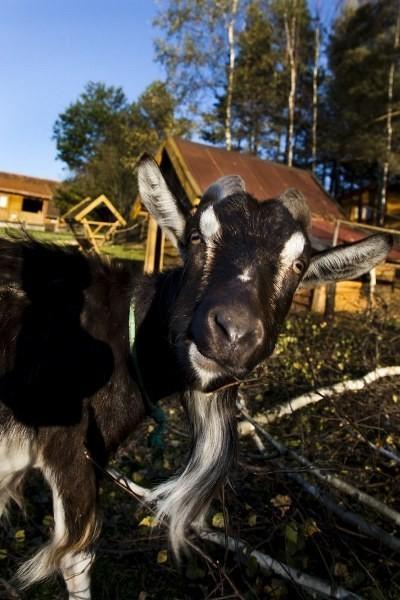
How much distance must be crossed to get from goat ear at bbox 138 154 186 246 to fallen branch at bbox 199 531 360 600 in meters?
1.67

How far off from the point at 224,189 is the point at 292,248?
54cm

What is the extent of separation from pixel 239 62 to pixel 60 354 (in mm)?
27831

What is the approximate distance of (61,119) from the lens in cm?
5909

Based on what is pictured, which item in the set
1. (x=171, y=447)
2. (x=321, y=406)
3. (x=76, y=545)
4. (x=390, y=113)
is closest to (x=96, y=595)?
(x=76, y=545)

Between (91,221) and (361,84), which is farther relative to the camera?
(361,84)

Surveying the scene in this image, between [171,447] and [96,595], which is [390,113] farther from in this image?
[96,595]

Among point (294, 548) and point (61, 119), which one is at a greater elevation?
point (61, 119)

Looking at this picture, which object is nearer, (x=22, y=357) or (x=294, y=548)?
(x=22, y=357)

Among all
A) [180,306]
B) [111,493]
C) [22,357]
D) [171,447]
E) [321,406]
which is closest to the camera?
[180,306]

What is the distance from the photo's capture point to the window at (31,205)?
43981 mm

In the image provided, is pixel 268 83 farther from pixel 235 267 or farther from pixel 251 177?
pixel 235 267

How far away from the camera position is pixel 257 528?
286cm

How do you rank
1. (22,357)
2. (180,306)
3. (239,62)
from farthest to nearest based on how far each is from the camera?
(239,62)
(22,357)
(180,306)

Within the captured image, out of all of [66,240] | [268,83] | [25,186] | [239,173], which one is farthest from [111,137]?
[66,240]
